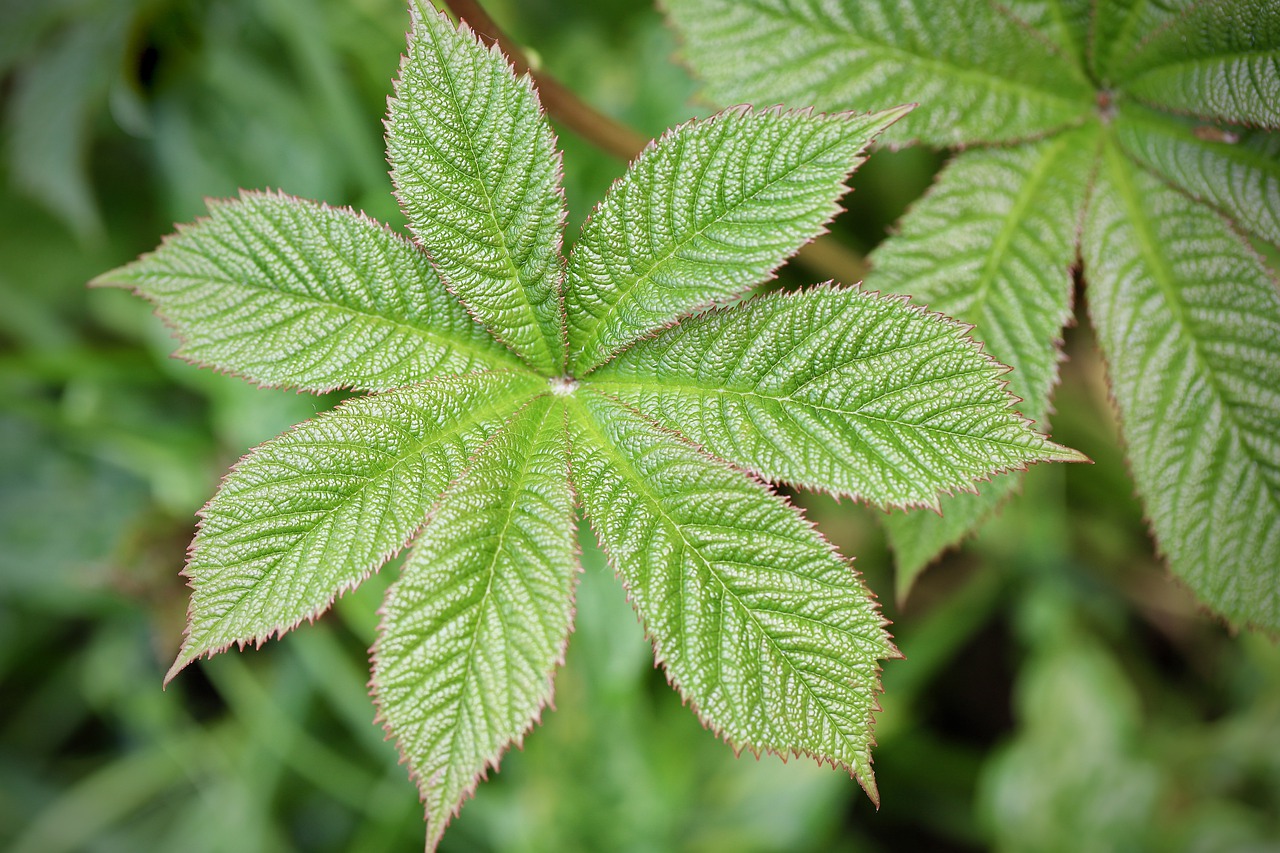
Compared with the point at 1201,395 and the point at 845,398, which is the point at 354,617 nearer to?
the point at 845,398

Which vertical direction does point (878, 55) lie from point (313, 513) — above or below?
above

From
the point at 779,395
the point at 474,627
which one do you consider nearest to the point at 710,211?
the point at 779,395

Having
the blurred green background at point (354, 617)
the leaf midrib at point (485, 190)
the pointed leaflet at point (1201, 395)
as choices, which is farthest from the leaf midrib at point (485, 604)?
the blurred green background at point (354, 617)

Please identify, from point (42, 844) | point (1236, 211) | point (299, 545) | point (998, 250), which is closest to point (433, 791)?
point (299, 545)

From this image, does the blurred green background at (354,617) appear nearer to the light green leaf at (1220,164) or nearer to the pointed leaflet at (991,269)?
the pointed leaflet at (991,269)

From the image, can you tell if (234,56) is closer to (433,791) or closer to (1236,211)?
(433,791)

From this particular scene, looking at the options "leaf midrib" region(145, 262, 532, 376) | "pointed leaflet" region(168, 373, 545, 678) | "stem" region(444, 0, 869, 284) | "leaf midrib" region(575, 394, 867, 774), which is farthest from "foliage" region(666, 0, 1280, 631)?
"pointed leaflet" region(168, 373, 545, 678)
